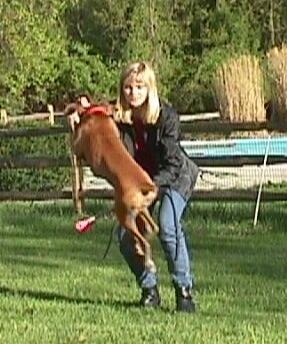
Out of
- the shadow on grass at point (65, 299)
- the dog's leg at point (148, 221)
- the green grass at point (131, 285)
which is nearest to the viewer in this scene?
the green grass at point (131, 285)

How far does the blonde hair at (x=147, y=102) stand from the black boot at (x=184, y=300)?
1124 millimetres

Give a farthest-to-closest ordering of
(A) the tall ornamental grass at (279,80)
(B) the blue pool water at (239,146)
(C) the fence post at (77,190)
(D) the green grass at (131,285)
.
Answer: (B) the blue pool water at (239,146)
(C) the fence post at (77,190)
(A) the tall ornamental grass at (279,80)
(D) the green grass at (131,285)

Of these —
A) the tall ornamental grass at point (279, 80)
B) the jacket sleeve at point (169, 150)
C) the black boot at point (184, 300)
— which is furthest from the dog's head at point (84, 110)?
the tall ornamental grass at point (279, 80)

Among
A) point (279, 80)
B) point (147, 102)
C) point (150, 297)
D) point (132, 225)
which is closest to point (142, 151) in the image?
point (147, 102)

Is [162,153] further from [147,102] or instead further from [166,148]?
[147,102]

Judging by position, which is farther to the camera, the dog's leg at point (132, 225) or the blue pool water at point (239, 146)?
the blue pool water at point (239, 146)

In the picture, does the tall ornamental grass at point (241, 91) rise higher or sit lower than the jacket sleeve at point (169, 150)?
lower

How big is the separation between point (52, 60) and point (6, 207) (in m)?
20.3

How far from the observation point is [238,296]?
856cm

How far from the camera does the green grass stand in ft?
23.2

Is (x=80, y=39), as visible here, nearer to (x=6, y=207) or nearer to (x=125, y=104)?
(x=6, y=207)

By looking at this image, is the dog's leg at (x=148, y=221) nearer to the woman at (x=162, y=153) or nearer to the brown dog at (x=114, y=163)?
the brown dog at (x=114, y=163)

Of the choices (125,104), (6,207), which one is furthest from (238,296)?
(6,207)

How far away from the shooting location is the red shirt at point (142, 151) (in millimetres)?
7703
